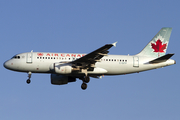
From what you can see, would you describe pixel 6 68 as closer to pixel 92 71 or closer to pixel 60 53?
pixel 60 53

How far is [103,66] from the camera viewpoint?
45.1 meters

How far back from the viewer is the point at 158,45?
4878cm

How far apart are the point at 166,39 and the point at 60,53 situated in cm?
1506

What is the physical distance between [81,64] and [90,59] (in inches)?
61.6

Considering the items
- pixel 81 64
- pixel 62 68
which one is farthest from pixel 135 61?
pixel 62 68

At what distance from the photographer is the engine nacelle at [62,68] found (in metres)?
42.9

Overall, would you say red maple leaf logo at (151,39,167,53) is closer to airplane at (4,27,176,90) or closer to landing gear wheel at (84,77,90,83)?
airplane at (4,27,176,90)

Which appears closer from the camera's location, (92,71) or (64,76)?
(92,71)

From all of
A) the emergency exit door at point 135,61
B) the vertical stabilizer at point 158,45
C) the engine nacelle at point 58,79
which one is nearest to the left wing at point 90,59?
the engine nacelle at point 58,79

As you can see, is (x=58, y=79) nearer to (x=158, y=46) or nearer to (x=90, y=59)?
(x=90, y=59)

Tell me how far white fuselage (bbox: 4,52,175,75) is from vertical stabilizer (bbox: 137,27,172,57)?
1622mm

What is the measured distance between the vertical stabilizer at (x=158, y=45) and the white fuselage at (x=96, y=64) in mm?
1622

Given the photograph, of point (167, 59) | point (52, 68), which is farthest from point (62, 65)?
point (167, 59)

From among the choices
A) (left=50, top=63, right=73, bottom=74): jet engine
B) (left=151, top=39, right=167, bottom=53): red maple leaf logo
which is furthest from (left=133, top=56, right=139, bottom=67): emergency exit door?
(left=50, top=63, right=73, bottom=74): jet engine
